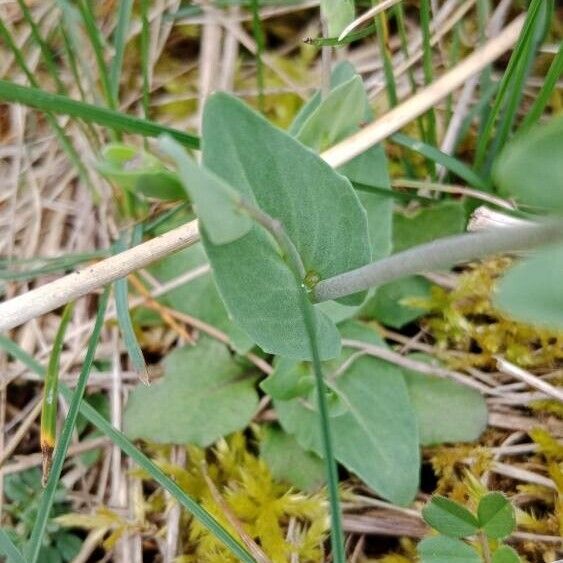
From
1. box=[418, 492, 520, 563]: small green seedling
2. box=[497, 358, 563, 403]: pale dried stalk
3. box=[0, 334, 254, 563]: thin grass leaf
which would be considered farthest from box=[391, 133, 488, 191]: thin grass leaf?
box=[0, 334, 254, 563]: thin grass leaf

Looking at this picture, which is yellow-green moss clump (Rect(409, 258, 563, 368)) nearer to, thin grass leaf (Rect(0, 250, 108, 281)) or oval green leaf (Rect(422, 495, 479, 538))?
oval green leaf (Rect(422, 495, 479, 538))

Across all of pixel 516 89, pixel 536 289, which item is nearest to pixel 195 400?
pixel 516 89

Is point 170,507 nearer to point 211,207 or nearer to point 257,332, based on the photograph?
point 257,332

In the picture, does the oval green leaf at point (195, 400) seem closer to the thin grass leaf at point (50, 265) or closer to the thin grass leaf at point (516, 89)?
the thin grass leaf at point (50, 265)

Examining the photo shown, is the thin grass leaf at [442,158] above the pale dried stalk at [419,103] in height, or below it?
below

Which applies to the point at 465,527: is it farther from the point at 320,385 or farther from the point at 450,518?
the point at 320,385

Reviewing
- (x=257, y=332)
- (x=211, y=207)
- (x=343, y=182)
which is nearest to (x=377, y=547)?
(x=257, y=332)

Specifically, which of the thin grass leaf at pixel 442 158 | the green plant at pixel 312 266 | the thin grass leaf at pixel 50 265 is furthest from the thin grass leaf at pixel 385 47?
the thin grass leaf at pixel 50 265
